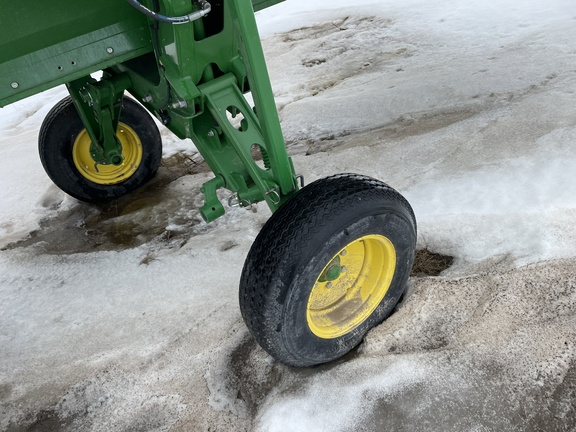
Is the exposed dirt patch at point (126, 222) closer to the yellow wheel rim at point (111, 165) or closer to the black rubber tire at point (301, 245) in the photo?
the yellow wheel rim at point (111, 165)

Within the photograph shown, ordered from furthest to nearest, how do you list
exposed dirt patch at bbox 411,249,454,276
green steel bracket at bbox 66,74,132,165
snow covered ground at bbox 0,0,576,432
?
green steel bracket at bbox 66,74,132,165 → exposed dirt patch at bbox 411,249,454,276 → snow covered ground at bbox 0,0,576,432

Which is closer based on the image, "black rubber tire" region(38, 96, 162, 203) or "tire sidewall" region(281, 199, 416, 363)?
"tire sidewall" region(281, 199, 416, 363)

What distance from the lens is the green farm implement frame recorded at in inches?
70.2

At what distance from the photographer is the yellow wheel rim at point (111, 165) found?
3.24 m

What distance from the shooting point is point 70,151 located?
3189 millimetres

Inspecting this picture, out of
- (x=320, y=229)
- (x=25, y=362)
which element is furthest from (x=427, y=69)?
(x=25, y=362)

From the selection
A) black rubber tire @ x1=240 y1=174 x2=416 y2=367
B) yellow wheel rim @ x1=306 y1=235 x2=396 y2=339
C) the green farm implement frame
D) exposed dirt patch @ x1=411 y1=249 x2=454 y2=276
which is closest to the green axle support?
the green farm implement frame

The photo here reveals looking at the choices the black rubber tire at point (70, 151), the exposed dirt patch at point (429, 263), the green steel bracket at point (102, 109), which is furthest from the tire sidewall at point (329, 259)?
the black rubber tire at point (70, 151)

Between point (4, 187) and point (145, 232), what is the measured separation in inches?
51.5

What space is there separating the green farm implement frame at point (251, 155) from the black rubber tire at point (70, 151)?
2.95 ft

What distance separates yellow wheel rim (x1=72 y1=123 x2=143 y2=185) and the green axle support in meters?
1.07

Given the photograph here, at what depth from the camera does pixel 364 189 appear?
1.88 m

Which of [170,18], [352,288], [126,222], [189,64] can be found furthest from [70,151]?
[352,288]

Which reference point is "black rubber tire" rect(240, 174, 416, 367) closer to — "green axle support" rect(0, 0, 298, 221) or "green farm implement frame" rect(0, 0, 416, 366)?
"green farm implement frame" rect(0, 0, 416, 366)
